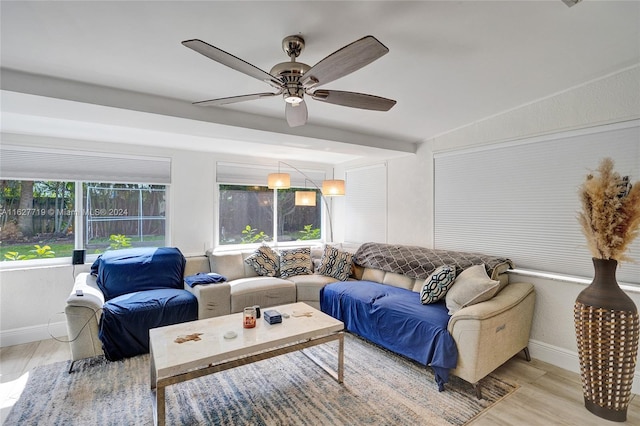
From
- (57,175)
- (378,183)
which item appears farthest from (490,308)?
(57,175)

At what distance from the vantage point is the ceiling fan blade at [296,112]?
2.03 metres

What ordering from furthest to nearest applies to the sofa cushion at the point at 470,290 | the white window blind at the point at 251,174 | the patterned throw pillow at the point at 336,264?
the white window blind at the point at 251,174 < the patterned throw pillow at the point at 336,264 < the sofa cushion at the point at 470,290

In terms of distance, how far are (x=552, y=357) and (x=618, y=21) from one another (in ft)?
8.98

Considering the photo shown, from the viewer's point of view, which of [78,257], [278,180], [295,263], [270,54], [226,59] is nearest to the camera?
[226,59]

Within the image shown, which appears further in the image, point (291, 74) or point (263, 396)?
point (263, 396)

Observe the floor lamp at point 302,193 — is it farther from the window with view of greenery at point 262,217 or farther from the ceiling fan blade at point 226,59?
the ceiling fan blade at point 226,59

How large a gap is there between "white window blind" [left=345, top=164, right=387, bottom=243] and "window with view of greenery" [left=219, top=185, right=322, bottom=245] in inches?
28.8

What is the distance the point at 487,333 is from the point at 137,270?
3576mm

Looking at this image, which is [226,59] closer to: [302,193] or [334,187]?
[334,187]

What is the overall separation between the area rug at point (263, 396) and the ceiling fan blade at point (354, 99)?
212 centimetres

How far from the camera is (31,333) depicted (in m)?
3.31

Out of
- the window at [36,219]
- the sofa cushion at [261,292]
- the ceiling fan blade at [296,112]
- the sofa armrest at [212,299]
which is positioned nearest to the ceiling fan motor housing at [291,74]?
the ceiling fan blade at [296,112]

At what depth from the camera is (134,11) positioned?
1616 mm

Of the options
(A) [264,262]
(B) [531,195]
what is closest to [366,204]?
(A) [264,262]
